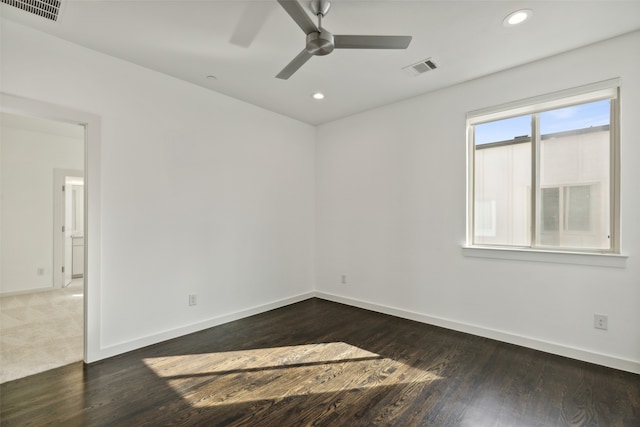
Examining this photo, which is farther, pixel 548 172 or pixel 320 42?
pixel 548 172

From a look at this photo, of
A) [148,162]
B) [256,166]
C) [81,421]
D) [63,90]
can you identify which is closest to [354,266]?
[256,166]

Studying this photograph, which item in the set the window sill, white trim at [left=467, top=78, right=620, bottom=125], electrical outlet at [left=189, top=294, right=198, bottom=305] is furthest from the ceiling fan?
electrical outlet at [left=189, top=294, right=198, bottom=305]

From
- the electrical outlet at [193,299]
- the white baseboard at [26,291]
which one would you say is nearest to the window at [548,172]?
the electrical outlet at [193,299]

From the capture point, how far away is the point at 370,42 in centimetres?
198

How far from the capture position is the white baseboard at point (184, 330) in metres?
2.69

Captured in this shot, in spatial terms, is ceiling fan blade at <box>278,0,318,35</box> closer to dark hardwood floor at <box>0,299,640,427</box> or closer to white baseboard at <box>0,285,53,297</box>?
dark hardwood floor at <box>0,299,640,427</box>

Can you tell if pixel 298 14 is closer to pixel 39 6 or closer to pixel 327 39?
pixel 327 39

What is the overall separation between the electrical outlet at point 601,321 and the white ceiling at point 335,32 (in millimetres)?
2353

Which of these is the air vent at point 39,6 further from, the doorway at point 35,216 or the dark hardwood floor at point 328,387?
the doorway at point 35,216

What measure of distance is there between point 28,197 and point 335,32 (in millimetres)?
5777

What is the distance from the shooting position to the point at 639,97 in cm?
240

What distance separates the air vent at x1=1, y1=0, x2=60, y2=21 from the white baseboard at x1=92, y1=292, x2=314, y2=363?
269cm

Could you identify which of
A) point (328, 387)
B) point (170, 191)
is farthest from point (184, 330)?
point (328, 387)

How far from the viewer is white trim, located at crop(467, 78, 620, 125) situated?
102 inches
